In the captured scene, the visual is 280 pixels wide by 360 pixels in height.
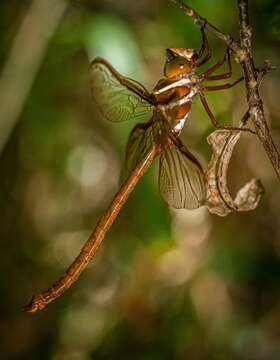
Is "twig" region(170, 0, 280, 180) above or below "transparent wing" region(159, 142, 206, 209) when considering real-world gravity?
above

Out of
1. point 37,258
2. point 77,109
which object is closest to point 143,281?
point 37,258

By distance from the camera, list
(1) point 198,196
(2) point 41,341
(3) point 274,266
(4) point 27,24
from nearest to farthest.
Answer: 1. (1) point 198,196
2. (4) point 27,24
3. (3) point 274,266
4. (2) point 41,341

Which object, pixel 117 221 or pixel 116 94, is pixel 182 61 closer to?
pixel 116 94

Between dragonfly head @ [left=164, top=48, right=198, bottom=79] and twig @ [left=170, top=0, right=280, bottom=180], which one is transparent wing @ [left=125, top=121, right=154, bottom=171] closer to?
dragonfly head @ [left=164, top=48, right=198, bottom=79]

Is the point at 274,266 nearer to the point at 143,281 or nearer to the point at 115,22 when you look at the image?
the point at 143,281

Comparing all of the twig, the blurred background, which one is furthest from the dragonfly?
the blurred background

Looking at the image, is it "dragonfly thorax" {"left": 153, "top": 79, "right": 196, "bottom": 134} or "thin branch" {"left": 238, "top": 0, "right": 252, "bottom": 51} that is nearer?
"thin branch" {"left": 238, "top": 0, "right": 252, "bottom": 51}

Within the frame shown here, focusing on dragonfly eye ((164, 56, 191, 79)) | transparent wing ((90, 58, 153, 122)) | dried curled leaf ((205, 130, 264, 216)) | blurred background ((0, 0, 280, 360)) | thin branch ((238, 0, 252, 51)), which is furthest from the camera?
blurred background ((0, 0, 280, 360))

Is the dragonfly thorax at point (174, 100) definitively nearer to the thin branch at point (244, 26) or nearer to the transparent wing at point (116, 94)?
the transparent wing at point (116, 94)
